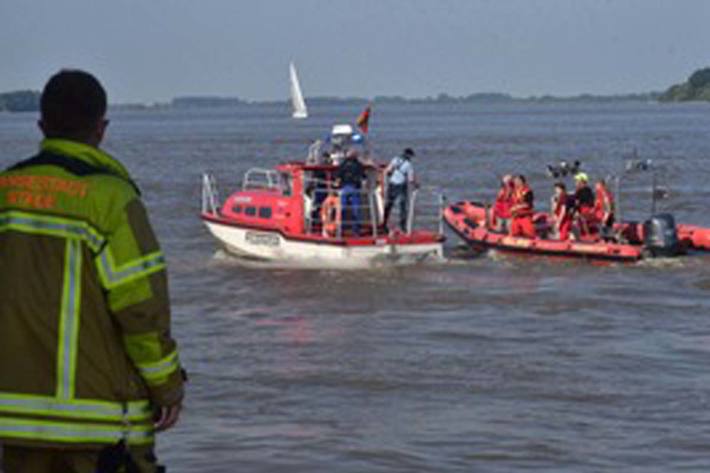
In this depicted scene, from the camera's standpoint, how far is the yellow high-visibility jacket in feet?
13.7

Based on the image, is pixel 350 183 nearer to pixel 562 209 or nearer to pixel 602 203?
pixel 562 209

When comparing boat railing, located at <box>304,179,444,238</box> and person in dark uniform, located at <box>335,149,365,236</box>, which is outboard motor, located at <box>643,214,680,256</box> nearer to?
boat railing, located at <box>304,179,444,238</box>

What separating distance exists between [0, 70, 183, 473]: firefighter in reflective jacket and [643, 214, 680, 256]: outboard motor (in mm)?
17699

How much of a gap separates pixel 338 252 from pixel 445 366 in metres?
7.83

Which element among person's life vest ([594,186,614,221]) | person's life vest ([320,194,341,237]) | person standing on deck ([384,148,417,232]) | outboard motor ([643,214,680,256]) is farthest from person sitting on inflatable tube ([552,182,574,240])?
person's life vest ([320,194,341,237])

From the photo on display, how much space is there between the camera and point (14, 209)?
4.23 metres

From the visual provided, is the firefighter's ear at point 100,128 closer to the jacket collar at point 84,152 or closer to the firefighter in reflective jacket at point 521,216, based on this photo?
the jacket collar at point 84,152

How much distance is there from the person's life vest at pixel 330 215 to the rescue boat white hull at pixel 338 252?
403 millimetres

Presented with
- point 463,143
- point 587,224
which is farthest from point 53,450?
point 463,143

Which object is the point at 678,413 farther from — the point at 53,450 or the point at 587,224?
the point at 587,224

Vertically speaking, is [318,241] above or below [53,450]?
below

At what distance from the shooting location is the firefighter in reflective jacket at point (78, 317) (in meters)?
4.16

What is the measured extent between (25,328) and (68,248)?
0.26m

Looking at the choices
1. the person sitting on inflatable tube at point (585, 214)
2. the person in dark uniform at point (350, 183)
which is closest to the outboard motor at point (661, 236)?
the person sitting on inflatable tube at point (585, 214)
